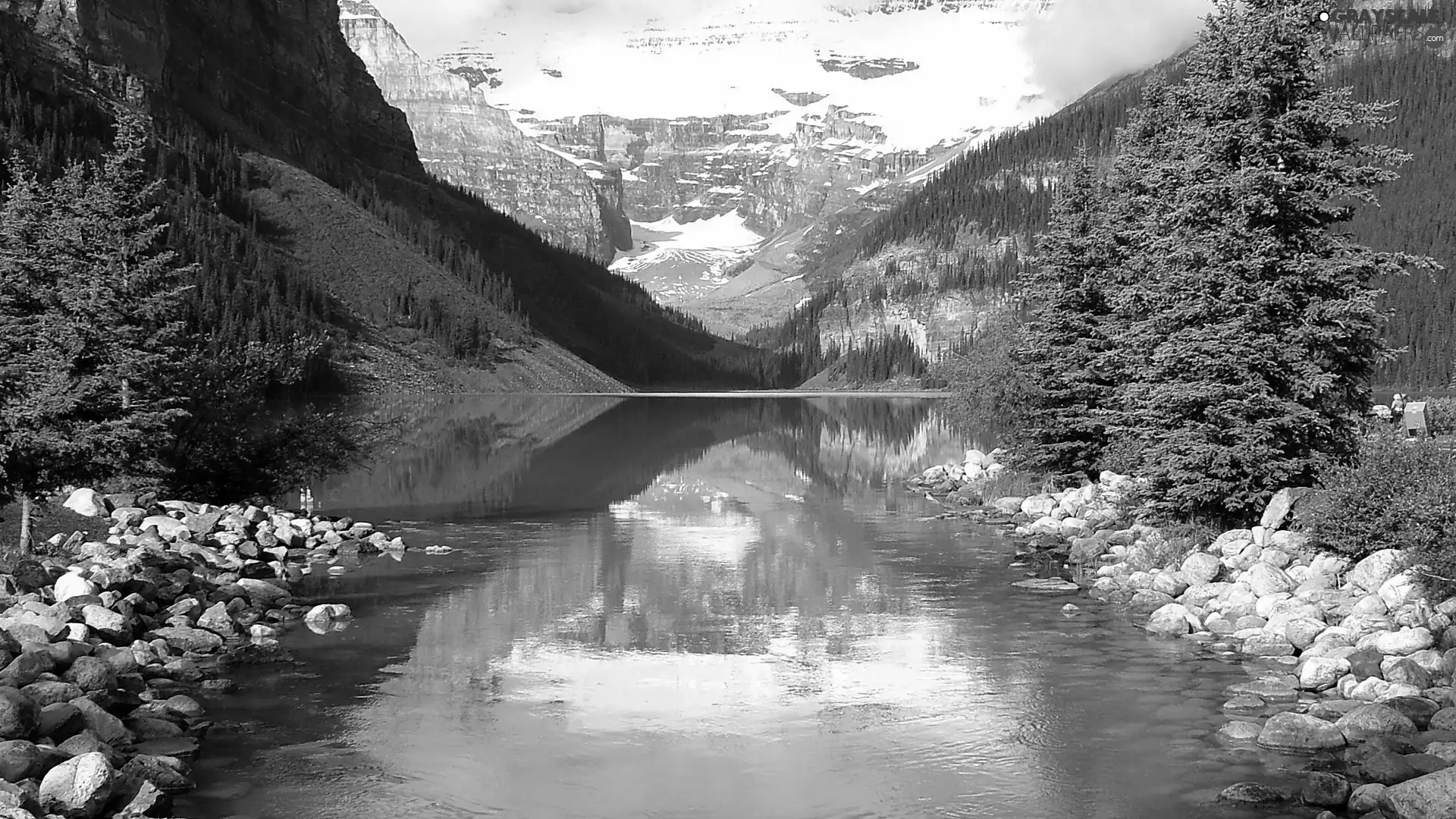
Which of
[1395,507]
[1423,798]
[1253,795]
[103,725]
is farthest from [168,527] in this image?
[1395,507]

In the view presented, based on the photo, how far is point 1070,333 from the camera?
145ft

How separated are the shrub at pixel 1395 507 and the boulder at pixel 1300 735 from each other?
6211 mm

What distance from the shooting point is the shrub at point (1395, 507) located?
2222cm

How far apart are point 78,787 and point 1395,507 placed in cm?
2351

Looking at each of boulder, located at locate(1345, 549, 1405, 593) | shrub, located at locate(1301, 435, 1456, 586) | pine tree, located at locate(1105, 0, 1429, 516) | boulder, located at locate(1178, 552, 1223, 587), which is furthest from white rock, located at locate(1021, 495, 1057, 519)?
boulder, located at locate(1345, 549, 1405, 593)

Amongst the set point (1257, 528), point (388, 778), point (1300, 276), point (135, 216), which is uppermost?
point (135, 216)

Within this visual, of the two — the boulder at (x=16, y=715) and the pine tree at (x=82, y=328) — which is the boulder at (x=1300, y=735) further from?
the pine tree at (x=82, y=328)

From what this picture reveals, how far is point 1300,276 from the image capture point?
93.7 feet

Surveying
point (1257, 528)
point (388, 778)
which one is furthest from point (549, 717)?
point (1257, 528)

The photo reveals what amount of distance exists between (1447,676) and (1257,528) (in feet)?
31.6

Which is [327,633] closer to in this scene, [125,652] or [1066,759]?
[125,652]

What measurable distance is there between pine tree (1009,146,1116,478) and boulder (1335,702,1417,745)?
976 inches

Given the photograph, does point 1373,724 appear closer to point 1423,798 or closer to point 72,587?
point 1423,798

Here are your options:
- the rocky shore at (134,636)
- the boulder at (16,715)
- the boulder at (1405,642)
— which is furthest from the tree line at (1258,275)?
the boulder at (16,715)
